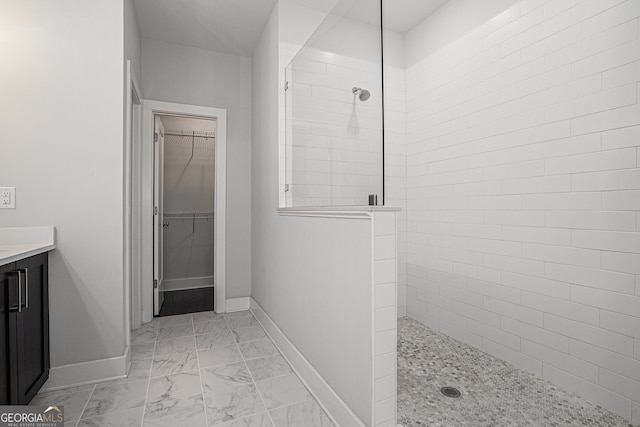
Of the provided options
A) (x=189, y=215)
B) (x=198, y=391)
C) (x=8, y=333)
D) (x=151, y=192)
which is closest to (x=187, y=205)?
(x=189, y=215)

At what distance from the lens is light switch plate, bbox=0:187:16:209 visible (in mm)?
1826

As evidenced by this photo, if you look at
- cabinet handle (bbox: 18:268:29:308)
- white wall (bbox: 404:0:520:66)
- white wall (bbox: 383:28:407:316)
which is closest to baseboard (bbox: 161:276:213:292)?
white wall (bbox: 383:28:407:316)

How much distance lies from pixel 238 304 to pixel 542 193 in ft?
9.10

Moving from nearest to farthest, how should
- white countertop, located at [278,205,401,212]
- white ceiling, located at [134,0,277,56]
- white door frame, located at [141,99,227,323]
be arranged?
white countertop, located at [278,205,401,212] < white ceiling, located at [134,0,277,56] < white door frame, located at [141,99,227,323]

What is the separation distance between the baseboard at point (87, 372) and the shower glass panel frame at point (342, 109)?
147 centimetres

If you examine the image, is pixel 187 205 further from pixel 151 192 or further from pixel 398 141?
pixel 398 141

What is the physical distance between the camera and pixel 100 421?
→ 161 centimetres

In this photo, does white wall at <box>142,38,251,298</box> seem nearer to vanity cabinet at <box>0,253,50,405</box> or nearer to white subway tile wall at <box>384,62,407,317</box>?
white subway tile wall at <box>384,62,407,317</box>

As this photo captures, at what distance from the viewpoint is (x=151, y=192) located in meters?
3.04

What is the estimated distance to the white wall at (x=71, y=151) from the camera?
185cm

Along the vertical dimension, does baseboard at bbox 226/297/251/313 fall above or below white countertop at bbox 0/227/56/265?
below

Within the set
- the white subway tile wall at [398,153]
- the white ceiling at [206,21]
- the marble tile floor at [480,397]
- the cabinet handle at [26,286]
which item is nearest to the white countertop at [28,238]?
the cabinet handle at [26,286]

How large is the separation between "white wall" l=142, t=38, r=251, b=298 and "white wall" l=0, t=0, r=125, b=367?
45.8 inches

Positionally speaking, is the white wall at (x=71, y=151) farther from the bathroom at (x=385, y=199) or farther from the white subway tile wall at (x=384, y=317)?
the white subway tile wall at (x=384, y=317)
